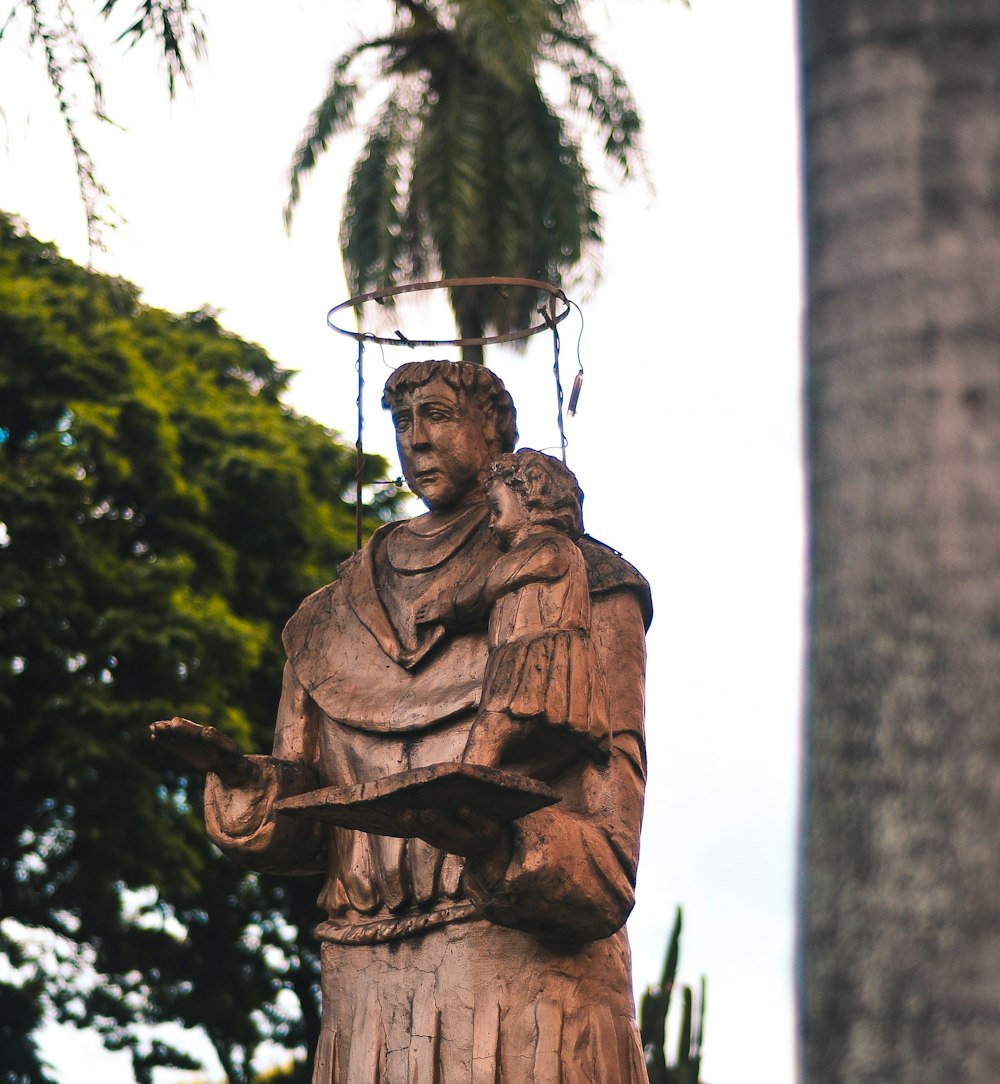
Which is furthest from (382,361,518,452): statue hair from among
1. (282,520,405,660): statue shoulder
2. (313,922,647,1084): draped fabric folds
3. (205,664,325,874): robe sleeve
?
(313,922,647,1084): draped fabric folds

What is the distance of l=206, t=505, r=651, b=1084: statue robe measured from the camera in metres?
5.86

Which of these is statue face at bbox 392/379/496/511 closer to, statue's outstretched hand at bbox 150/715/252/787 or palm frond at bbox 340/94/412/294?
statue's outstretched hand at bbox 150/715/252/787

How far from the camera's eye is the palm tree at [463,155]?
25562 mm

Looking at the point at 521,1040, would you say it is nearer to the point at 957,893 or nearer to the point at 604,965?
the point at 604,965

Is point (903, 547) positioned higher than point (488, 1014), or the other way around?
point (903, 547)

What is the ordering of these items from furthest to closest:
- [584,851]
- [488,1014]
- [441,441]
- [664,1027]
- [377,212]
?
[377,212], [664,1027], [441,441], [488,1014], [584,851]

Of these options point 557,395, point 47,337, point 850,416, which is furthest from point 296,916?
point 850,416

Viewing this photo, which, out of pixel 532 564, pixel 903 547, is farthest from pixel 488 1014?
pixel 903 547

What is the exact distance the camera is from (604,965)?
6.11 m

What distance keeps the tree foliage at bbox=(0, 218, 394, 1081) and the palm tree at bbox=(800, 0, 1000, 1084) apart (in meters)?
16.4

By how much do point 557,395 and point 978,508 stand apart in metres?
3.73

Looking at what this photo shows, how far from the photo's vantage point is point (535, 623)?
19.7 ft

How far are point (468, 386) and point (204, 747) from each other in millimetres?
1533

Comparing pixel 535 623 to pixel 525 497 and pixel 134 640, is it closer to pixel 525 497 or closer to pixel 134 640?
pixel 525 497
